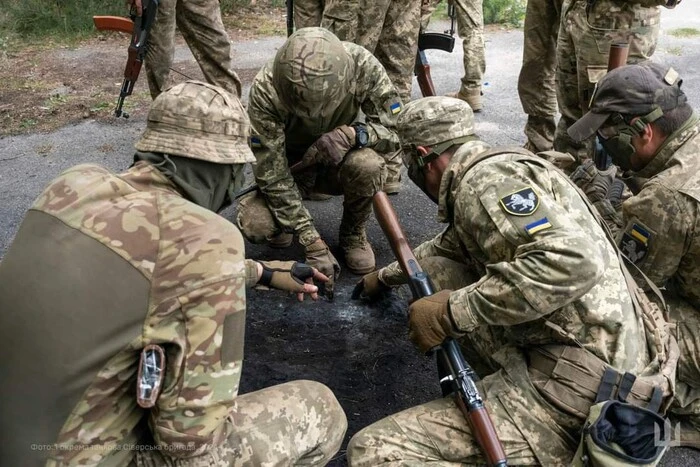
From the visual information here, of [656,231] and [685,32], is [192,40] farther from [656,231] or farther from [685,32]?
[685,32]

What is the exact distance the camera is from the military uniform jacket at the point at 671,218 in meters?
2.86

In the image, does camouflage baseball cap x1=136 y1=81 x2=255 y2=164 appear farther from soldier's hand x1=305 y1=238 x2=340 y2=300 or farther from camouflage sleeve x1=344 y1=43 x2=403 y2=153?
camouflage sleeve x1=344 y1=43 x2=403 y2=153

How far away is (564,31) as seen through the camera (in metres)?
4.60

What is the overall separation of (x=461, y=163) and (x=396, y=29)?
113 inches

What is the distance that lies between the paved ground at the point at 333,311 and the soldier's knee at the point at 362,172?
20.4 inches

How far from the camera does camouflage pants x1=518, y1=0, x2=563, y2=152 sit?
5.18 m

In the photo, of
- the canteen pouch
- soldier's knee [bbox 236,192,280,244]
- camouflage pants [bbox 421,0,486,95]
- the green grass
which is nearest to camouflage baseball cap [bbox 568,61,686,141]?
the canteen pouch

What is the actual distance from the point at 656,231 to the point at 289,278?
162 centimetres

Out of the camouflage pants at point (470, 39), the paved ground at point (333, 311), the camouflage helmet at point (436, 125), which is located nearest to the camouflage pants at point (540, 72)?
the paved ground at point (333, 311)

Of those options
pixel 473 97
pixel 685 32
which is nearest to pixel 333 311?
pixel 473 97

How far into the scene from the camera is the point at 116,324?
1922 mm

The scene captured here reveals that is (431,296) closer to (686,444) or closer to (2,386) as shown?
(686,444)

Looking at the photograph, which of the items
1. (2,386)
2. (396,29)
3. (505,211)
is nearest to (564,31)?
(396,29)

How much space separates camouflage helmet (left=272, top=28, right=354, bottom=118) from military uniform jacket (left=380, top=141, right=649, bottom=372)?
1.27 m
